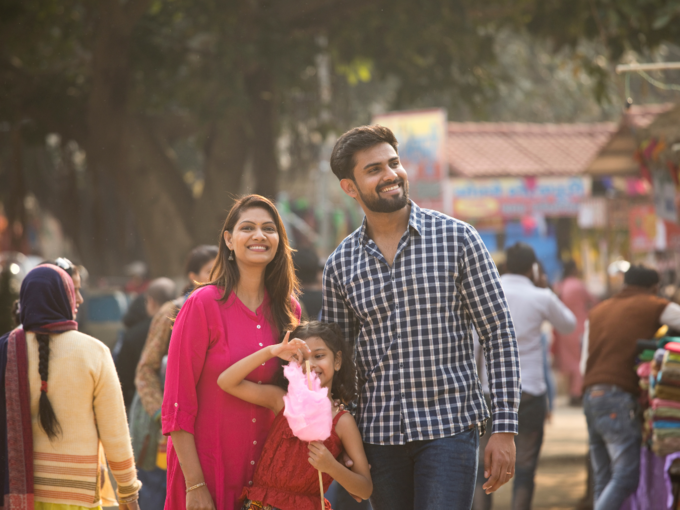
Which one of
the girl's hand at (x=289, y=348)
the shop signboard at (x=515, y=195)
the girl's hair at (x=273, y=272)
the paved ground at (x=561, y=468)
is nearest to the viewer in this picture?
the girl's hand at (x=289, y=348)

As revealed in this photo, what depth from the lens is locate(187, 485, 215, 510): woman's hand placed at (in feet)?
9.95

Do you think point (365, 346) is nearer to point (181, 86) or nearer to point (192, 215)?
point (192, 215)

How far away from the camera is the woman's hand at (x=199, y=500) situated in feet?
9.95

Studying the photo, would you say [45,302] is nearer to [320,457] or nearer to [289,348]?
[289,348]

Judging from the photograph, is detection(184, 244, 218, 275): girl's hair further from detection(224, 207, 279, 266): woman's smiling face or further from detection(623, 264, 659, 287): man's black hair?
detection(623, 264, 659, 287): man's black hair

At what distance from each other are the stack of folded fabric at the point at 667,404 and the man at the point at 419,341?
2.23 metres

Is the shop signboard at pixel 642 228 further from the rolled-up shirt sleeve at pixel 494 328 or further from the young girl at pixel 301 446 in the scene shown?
the young girl at pixel 301 446

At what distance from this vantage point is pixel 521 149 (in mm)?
18969

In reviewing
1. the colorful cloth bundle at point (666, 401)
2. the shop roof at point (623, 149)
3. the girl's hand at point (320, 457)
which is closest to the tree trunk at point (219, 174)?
the shop roof at point (623, 149)

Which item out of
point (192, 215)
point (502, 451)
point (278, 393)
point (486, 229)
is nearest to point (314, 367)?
point (278, 393)

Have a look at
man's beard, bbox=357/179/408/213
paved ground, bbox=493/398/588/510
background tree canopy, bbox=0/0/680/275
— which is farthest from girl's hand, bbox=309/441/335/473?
background tree canopy, bbox=0/0/680/275

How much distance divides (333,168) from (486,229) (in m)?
16.7

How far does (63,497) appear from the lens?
3.53 metres

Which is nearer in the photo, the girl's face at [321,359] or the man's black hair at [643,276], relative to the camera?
the girl's face at [321,359]
